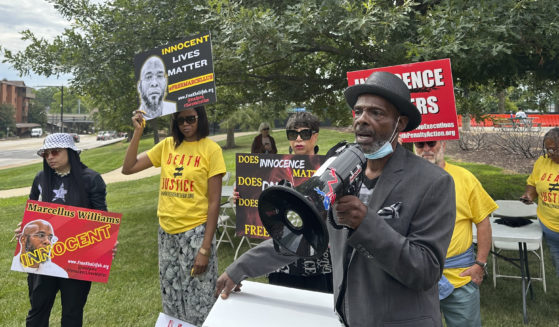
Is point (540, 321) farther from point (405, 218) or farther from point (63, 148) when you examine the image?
point (63, 148)

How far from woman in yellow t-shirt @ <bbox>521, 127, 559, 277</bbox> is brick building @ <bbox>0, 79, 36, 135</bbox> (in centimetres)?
8688

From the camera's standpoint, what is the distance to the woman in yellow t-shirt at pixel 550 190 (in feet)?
13.5

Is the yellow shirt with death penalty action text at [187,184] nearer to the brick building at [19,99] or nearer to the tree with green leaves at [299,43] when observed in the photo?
the tree with green leaves at [299,43]

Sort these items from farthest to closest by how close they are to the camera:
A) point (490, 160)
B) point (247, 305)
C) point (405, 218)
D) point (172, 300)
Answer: point (490, 160)
point (172, 300)
point (247, 305)
point (405, 218)

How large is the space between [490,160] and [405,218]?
57.8 ft

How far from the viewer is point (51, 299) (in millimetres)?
3215

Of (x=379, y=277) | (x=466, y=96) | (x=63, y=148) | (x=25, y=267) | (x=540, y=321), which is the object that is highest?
(x=466, y=96)

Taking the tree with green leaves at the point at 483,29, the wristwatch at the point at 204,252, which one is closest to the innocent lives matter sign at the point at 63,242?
the wristwatch at the point at 204,252

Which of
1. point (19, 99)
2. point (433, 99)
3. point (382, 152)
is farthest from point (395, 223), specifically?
point (19, 99)

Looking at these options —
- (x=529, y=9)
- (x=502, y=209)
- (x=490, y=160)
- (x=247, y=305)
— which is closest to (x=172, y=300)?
(x=247, y=305)

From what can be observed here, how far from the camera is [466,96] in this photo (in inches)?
292

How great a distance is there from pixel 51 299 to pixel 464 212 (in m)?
3.29

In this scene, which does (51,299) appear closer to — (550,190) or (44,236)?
(44,236)

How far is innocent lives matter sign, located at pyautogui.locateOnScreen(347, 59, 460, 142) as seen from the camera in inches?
124
